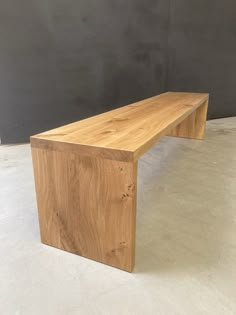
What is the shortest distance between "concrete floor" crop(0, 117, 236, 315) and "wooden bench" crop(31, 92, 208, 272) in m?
0.08

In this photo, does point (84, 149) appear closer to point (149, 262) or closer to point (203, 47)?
point (149, 262)

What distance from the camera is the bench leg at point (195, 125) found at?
8.70 feet

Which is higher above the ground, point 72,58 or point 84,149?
point 72,58

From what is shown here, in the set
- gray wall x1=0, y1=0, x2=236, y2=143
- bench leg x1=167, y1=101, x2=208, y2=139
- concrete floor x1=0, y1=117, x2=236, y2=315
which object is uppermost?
gray wall x1=0, y1=0, x2=236, y2=143

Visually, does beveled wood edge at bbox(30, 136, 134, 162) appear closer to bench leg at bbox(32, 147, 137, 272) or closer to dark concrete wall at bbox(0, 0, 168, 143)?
bench leg at bbox(32, 147, 137, 272)

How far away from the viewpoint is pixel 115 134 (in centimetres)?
111

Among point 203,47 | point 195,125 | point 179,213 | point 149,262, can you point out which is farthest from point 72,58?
point 149,262

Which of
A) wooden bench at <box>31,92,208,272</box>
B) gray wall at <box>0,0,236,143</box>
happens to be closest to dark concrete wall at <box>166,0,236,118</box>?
gray wall at <box>0,0,236,143</box>

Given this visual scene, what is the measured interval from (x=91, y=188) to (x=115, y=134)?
258 mm

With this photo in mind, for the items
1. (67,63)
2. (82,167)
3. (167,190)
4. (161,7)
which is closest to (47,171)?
(82,167)

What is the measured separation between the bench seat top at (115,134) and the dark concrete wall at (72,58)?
1239 millimetres

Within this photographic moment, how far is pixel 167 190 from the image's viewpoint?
1.66 metres

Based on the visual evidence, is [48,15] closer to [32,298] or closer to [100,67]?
[100,67]

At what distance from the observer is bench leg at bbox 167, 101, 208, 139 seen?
2.65 m
